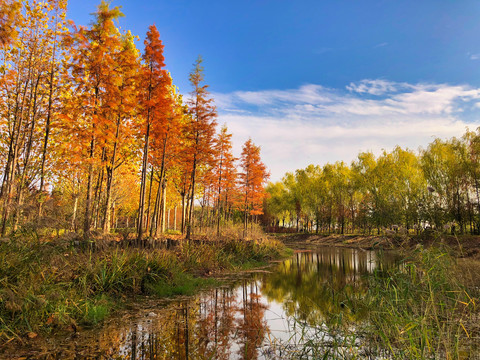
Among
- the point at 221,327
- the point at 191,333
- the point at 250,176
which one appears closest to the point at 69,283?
the point at 191,333

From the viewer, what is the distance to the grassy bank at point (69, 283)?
463 centimetres

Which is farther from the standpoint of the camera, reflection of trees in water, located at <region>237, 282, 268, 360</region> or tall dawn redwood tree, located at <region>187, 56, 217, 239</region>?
tall dawn redwood tree, located at <region>187, 56, 217, 239</region>

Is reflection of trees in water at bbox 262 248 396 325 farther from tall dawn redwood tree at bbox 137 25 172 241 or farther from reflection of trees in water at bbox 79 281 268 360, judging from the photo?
tall dawn redwood tree at bbox 137 25 172 241

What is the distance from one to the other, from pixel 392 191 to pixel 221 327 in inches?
1440

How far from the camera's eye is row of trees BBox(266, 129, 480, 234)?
2784 centimetres

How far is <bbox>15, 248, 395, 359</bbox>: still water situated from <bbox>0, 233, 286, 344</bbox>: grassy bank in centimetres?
54

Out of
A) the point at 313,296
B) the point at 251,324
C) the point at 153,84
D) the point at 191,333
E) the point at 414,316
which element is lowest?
the point at 313,296

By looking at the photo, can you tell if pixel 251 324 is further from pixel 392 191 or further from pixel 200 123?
pixel 392 191

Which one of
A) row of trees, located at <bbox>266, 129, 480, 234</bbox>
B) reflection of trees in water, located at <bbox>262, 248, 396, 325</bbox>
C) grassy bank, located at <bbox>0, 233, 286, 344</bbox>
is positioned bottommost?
reflection of trees in water, located at <bbox>262, 248, 396, 325</bbox>

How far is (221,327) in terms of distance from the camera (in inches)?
229

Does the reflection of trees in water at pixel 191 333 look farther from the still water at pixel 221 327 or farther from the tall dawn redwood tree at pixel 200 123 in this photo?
the tall dawn redwood tree at pixel 200 123

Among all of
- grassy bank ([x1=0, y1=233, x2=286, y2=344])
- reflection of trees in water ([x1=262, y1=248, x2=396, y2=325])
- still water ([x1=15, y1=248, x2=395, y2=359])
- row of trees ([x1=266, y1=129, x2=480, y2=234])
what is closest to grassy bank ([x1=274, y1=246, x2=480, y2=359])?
still water ([x1=15, y1=248, x2=395, y2=359])

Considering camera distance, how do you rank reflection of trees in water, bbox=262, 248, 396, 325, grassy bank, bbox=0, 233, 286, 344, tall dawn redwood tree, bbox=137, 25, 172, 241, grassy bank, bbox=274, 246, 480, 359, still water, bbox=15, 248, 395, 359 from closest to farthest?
grassy bank, bbox=274, 246, 480, 359
still water, bbox=15, 248, 395, 359
grassy bank, bbox=0, 233, 286, 344
reflection of trees in water, bbox=262, 248, 396, 325
tall dawn redwood tree, bbox=137, 25, 172, 241

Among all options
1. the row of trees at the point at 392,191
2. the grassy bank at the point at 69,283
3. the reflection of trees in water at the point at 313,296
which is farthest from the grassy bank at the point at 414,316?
the row of trees at the point at 392,191
